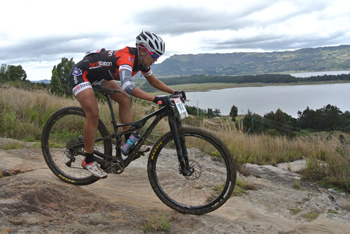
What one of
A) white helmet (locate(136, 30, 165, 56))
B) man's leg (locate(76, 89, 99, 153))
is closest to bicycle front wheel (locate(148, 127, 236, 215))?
man's leg (locate(76, 89, 99, 153))

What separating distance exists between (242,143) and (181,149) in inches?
175

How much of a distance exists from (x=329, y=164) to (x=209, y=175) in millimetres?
3463

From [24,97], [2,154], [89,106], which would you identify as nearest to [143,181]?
[89,106]

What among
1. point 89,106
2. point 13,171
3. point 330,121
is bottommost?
point 330,121

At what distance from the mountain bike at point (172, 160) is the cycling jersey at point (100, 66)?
0.61ft

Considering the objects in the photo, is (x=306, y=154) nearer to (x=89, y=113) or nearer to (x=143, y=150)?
(x=143, y=150)

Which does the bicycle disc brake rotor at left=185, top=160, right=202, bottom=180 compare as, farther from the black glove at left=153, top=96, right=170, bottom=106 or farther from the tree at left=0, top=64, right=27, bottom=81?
the tree at left=0, top=64, right=27, bottom=81

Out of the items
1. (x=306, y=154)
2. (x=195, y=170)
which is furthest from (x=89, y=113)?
(x=306, y=154)

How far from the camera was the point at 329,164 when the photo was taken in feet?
20.6

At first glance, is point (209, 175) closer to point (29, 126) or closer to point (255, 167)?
point (255, 167)

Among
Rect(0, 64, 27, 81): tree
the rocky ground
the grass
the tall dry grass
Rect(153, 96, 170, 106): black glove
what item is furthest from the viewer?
Rect(0, 64, 27, 81): tree

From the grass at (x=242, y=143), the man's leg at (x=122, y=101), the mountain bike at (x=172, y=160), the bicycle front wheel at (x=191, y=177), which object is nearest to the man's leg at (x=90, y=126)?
the mountain bike at (x=172, y=160)

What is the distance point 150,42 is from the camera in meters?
3.63

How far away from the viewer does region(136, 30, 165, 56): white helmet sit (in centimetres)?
364
